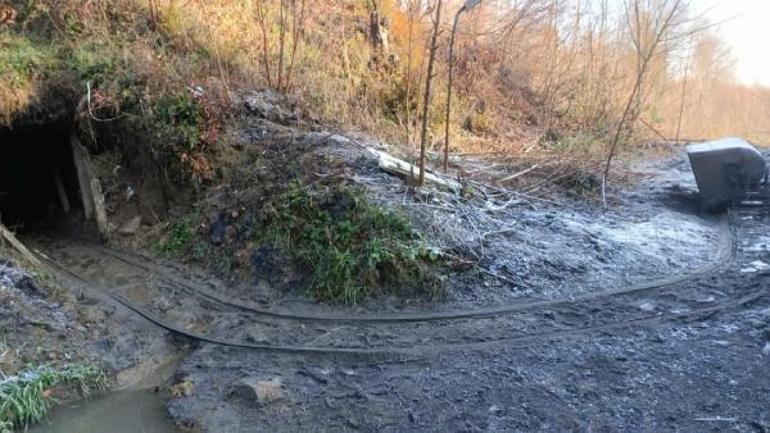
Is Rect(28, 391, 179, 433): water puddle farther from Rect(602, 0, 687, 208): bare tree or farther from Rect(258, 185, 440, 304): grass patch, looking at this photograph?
Rect(602, 0, 687, 208): bare tree

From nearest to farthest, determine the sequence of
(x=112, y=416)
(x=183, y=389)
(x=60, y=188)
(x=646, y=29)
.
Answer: (x=112, y=416) < (x=183, y=389) < (x=60, y=188) < (x=646, y=29)

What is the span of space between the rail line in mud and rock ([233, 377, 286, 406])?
54 centimetres

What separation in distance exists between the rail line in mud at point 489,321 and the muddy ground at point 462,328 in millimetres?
20

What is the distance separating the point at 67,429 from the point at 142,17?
21.3ft

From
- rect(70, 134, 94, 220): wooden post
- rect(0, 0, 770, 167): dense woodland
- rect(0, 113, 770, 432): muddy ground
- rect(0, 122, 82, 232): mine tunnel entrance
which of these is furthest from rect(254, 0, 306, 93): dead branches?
rect(0, 122, 82, 232): mine tunnel entrance

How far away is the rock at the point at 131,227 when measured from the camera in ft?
23.0

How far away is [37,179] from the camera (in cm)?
833

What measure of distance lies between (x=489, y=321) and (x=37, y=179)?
6867mm

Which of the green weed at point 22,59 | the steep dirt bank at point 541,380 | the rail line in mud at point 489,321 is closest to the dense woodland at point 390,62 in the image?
the green weed at point 22,59

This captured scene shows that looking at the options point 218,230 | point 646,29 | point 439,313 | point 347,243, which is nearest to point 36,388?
point 218,230

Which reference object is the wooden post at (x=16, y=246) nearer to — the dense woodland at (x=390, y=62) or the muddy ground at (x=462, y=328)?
the muddy ground at (x=462, y=328)

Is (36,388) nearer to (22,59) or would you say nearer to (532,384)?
(532,384)

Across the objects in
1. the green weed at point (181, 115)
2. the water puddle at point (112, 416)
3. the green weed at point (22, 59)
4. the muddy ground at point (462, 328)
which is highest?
the green weed at point (22, 59)

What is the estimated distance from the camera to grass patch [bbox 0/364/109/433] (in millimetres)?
4012
